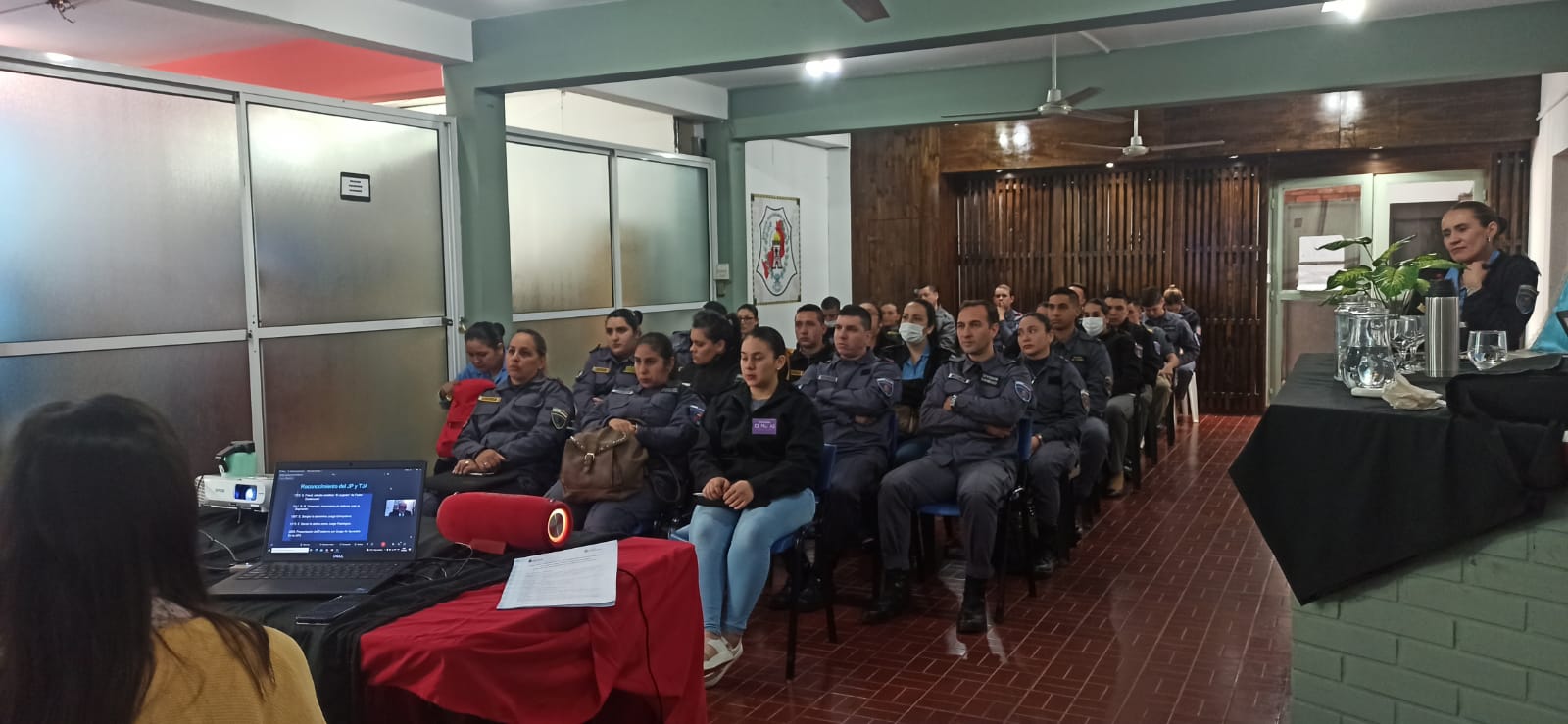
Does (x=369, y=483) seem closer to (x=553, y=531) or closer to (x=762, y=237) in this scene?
(x=553, y=531)

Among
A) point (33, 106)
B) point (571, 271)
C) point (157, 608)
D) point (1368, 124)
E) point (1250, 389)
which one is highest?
point (1368, 124)

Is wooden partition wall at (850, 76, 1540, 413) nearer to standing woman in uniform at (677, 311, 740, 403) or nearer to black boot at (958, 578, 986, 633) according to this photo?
standing woman in uniform at (677, 311, 740, 403)

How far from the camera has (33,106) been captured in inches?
171

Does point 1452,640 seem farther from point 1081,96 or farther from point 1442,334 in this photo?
point 1081,96

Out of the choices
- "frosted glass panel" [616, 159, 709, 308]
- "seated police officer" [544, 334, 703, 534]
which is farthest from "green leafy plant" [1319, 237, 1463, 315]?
"frosted glass panel" [616, 159, 709, 308]

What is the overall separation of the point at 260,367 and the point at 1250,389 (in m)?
9.26

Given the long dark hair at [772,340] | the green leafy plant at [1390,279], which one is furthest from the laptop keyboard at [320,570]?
the green leafy plant at [1390,279]

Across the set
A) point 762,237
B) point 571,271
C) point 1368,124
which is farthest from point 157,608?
point 1368,124

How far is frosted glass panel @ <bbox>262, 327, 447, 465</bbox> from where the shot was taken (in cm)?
547

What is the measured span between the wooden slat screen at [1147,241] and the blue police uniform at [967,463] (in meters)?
6.80

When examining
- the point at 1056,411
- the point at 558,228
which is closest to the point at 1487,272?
the point at 1056,411

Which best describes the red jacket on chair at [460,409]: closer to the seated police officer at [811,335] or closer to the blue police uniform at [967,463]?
the seated police officer at [811,335]

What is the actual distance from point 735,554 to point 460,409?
6.92 feet

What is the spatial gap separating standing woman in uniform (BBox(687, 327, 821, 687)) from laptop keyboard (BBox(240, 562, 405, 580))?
1.23 metres
